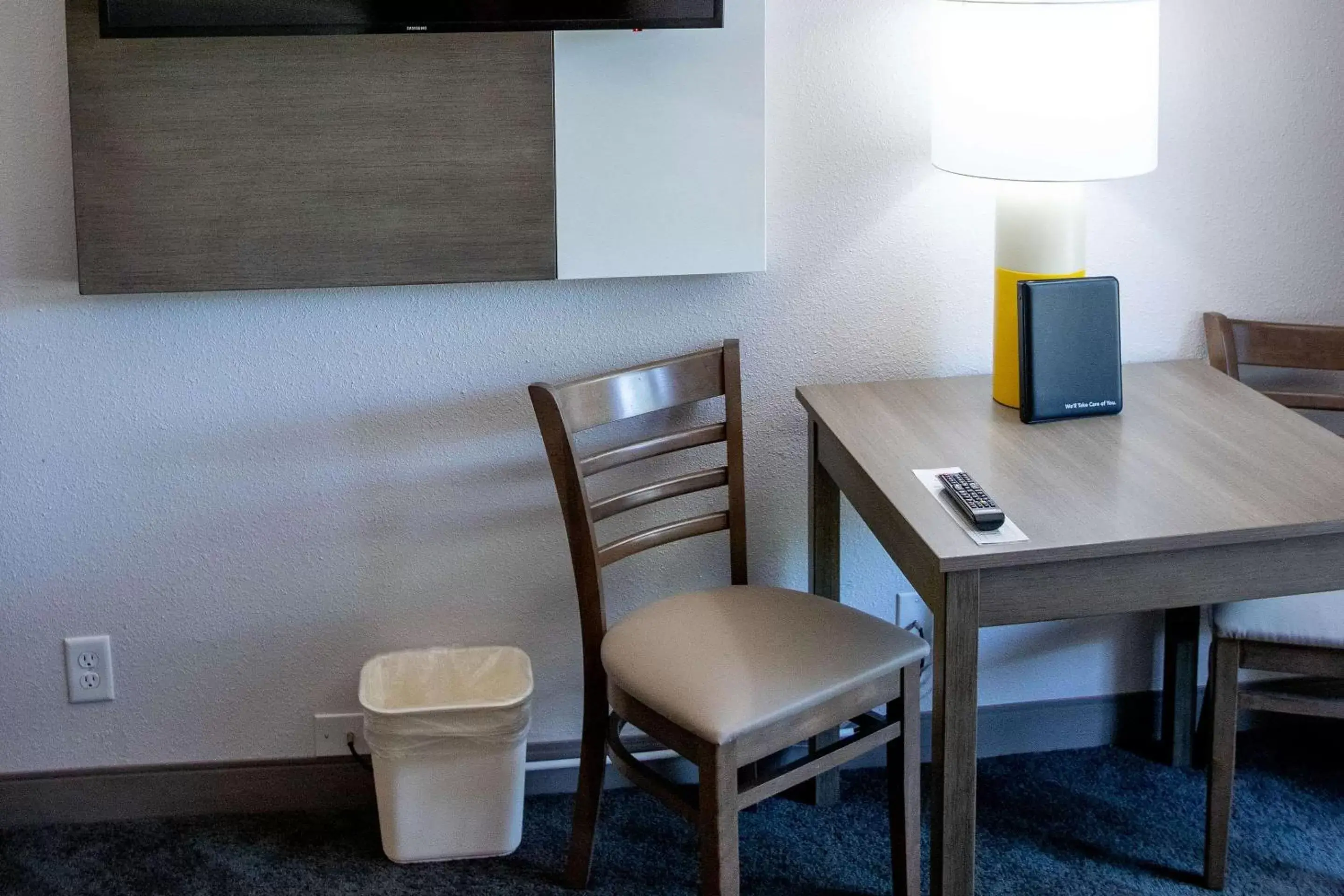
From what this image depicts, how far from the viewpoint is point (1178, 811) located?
2.66 meters

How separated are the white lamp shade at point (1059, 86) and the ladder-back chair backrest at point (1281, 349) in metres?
0.51

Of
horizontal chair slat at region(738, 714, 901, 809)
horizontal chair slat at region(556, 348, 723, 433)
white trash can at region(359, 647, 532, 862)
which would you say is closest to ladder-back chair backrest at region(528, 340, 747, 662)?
horizontal chair slat at region(556, 348, 723, 433)

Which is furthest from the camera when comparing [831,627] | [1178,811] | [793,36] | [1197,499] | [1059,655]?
[1059,655]

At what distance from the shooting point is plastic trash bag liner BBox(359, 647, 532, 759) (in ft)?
7.97

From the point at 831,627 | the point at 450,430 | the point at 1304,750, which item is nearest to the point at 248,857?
the point at 450,430

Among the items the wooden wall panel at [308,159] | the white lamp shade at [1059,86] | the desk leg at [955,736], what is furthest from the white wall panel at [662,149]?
the desk leg at [955,736]

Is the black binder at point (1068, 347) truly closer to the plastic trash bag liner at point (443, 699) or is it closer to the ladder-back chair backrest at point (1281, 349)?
the ladder-back chair backrest at point (1281, 349)

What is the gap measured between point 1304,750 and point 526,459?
158cm

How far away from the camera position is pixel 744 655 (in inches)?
85.8

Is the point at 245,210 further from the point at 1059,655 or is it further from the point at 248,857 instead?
the point at 1059,655

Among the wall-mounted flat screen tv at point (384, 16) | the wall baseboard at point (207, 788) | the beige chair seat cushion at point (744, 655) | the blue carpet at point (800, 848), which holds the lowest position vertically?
the blue carpet at point (800, 848)

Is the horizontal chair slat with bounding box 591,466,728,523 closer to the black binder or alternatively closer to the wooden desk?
the wooden desk

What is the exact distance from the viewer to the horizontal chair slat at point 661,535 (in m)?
2.42

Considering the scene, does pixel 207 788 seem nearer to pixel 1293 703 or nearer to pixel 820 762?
pixel 820 762
